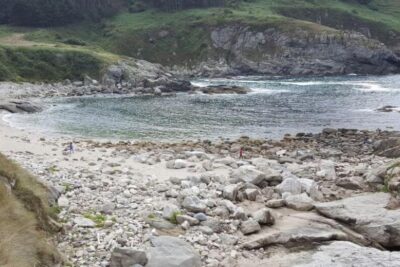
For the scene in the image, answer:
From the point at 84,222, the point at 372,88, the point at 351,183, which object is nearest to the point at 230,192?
the point at 351,183

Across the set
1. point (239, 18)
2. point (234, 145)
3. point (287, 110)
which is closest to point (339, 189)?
point (234, 145)

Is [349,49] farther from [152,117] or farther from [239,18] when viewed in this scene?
[152,117]

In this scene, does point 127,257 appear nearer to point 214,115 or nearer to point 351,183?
point 351,183

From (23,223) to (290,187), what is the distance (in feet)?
43.6

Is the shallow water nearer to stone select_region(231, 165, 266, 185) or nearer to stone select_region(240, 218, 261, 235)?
stone select_region(231, 165, 266, 185)

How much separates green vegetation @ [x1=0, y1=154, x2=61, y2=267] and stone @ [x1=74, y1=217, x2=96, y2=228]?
3.40 feet

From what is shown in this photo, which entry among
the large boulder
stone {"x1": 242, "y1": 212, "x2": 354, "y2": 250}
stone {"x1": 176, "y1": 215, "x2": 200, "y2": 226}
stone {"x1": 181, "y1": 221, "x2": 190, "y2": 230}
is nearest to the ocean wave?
the large boulder

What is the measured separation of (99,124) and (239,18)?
13012 centimetres

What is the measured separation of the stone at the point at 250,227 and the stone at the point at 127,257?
4875 mm

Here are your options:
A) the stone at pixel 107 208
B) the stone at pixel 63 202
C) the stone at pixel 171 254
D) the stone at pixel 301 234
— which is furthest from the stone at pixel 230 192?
the stone at pixel 63 202

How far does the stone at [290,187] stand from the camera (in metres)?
23.4

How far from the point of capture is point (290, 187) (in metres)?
23.5

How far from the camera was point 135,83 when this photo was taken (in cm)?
11594

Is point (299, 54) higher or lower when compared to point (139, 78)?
higher
